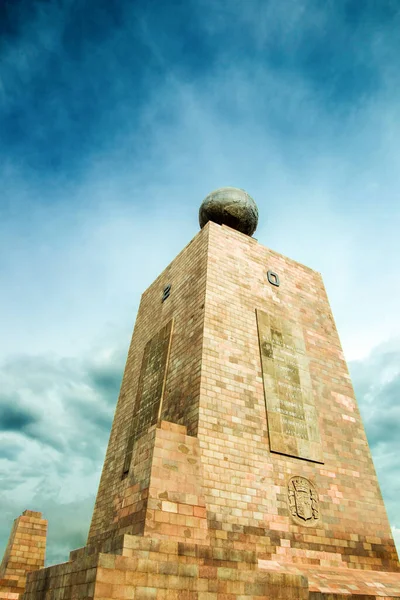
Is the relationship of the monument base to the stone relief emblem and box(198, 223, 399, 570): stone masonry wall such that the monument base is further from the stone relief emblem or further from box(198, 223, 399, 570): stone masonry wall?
the stone relief emblem

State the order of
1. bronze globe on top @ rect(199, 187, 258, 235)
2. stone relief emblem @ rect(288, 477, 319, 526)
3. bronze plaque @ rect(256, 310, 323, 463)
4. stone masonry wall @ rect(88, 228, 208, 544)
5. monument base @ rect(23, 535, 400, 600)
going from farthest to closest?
bronze globe on top @ rect(199, 187, 258, 235), bronze plaque @ rect(256, 310, 323, 463), stone relief emblem @ rect(288, 477, 319, 526), stone masonry wall @ rect(88, 228, 208, 544), monument base @ rect(23, 535, 400, 600)

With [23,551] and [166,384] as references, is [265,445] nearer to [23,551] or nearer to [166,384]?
[166,384]

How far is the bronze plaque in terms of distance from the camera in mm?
10180

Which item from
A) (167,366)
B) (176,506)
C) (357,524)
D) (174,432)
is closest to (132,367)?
(167,366)

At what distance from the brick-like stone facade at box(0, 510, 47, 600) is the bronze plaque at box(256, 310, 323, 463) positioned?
9.03 metres

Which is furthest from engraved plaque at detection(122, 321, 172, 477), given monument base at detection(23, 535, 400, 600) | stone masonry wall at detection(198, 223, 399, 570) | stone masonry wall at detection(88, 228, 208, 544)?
monument base at detection(23, 535, 400, 600)

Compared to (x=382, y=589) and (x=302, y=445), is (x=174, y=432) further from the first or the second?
(x=382, y=589)

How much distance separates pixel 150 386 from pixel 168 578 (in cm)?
613

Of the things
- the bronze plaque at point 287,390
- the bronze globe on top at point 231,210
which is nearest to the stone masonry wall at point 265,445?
the bronze plaque at point 287,390

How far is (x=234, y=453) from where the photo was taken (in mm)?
9078

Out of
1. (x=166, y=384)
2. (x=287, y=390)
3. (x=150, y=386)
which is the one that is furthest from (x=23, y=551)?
(x=287, y=390)

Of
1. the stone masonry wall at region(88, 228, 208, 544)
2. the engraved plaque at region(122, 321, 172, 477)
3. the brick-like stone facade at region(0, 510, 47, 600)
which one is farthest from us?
the brick-like stone facade at region(0, 510, 47, 600)

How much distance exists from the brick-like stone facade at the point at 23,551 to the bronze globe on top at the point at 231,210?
11690 mm

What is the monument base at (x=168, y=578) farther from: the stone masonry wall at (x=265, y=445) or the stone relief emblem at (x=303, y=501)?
the stone relief emblem at (x=303, y=501)
